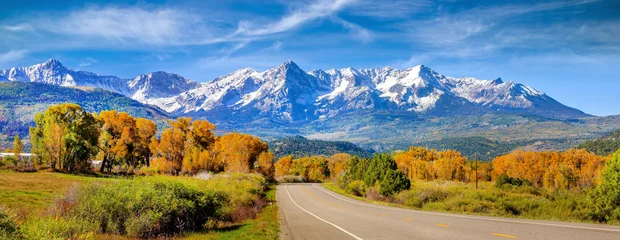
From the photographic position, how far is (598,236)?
13.0 m

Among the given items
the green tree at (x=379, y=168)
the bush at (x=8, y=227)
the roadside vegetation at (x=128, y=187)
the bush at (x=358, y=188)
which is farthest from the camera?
the bush at (x=358, y=188)

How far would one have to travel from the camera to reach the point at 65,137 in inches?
2099

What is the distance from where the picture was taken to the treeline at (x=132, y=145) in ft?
178

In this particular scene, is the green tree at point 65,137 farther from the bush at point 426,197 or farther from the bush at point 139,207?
the bush at point 426,197

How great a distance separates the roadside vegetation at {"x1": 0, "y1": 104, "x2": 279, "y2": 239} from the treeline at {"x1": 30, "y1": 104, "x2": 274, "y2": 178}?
148 millimetres

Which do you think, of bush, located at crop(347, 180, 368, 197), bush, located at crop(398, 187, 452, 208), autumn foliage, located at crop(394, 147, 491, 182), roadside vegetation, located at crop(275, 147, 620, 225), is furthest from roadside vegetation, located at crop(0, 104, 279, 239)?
autumn foliage, located at crop(394, 147, 491, 182)

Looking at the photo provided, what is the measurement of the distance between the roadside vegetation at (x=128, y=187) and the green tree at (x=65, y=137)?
123 mm

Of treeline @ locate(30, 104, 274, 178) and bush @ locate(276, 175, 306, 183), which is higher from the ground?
treeline @ locate(30, 104, 274, 178)

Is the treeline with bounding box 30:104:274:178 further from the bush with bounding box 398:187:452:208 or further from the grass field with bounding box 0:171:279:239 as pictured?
the bush with bounding box 398:187:452:208

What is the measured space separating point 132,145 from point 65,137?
14889 mm

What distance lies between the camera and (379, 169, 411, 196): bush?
4566cm

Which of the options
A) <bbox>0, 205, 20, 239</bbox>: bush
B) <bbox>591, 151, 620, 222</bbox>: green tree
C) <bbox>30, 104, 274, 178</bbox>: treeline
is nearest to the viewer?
<bbox>0, 205, 20, 239</bbox>: bush

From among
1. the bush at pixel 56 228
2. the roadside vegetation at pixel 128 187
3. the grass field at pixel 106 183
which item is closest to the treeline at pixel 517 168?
the roadside vegetation at pixel 128 187

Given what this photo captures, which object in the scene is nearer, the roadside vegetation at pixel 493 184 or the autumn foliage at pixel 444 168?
the roadside vegetation at pixel 493 184
